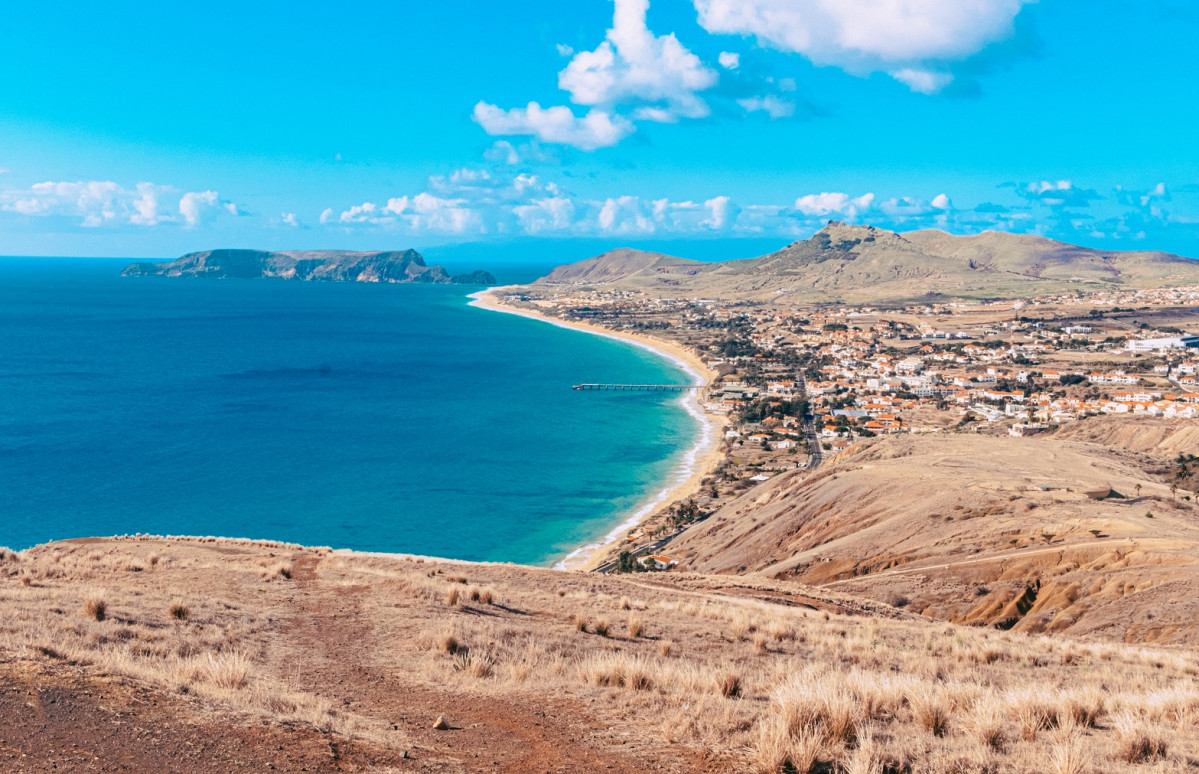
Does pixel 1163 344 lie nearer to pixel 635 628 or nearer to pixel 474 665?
pixel 635 628

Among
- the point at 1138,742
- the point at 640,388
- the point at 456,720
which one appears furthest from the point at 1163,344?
the point at 456,720

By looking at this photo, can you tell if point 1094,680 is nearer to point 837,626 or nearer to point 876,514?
point 837,626

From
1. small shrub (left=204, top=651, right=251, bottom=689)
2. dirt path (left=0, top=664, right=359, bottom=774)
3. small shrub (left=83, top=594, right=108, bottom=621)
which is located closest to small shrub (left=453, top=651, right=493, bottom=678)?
small shrub (left=204, top=651, right=251, bottom=689)

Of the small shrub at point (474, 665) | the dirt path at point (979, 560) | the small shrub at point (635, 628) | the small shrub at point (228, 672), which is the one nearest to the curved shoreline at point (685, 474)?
the dirt path at point (979, 560)

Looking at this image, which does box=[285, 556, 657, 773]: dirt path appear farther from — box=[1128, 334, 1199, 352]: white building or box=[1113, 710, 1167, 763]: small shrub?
box=[1128, 334, 1199, 352]: white building

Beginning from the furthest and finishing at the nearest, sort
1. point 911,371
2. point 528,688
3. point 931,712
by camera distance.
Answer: point 911,371 → point 528,688 → point 931,712

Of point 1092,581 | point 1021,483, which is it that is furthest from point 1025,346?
point 1092,581

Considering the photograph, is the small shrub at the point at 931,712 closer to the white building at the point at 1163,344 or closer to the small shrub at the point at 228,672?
the small shrub at the point at 228,672
